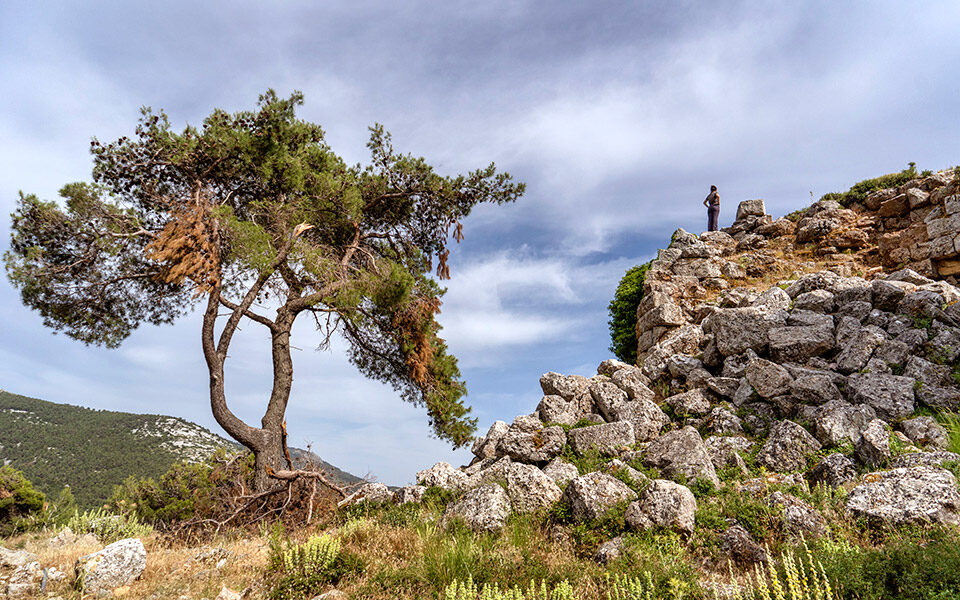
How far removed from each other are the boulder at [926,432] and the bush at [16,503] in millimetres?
17959

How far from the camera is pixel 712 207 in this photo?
2098cm

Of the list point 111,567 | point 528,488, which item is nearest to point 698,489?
point 528,488

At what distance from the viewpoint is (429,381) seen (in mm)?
14953

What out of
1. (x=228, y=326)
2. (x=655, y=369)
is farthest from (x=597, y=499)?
(x=228, y=326)

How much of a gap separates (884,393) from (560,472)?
6169mm

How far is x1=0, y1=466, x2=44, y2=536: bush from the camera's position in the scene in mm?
11352

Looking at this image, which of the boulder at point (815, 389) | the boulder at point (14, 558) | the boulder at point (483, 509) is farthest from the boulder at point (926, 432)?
the boulder at point (14, 558)

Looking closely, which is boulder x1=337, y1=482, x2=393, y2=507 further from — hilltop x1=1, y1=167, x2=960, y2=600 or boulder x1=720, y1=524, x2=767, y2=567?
boulder x1=720, y1=524, x2=767, y2=567

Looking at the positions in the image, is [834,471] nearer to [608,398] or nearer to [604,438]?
[604,438]

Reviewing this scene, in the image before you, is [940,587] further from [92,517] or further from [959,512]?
[92,517]

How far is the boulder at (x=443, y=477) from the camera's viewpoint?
9.50 metres

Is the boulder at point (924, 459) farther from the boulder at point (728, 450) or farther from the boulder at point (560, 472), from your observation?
the boulder at point (560, 472)

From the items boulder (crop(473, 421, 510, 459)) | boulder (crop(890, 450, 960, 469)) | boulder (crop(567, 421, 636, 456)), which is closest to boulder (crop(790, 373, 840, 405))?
boulder (crop(890, 450, 960, 469))

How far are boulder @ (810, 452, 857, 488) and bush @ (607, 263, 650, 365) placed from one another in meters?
10.1
